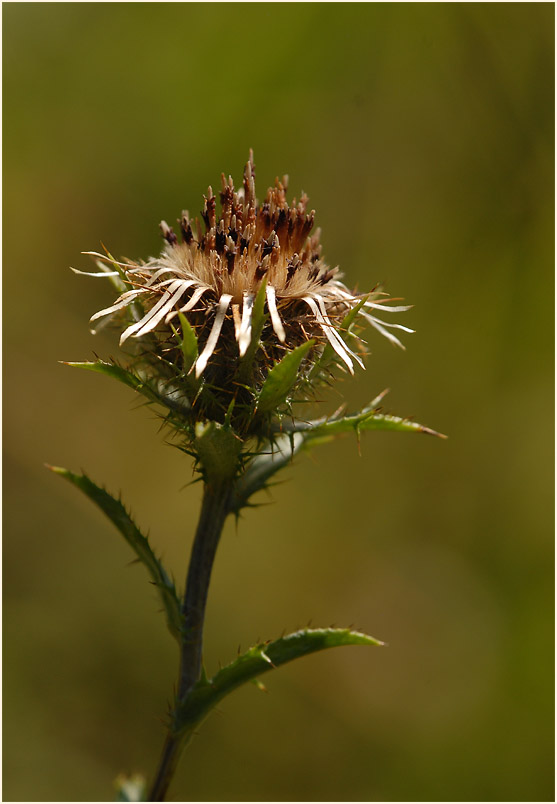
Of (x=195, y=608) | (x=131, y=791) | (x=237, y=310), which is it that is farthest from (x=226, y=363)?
(x=131, y=791)

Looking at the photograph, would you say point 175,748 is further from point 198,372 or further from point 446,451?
point 446,451

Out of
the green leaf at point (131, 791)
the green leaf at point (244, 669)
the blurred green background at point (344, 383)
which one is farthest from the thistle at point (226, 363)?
the blurred green background at point (344, 383)

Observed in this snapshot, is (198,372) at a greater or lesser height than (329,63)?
lesser

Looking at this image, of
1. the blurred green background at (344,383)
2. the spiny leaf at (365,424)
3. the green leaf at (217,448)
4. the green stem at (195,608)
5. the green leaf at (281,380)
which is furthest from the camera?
the blurred green background at (344,383)

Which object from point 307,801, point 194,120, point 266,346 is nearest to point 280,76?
point 194,120

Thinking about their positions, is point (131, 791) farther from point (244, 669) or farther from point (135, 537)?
point (135, 537)

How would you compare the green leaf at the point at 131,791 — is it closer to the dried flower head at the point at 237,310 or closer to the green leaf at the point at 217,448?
the green leaf at the point at 217,448

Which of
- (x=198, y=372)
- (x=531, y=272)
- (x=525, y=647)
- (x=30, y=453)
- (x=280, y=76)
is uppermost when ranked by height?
(x=280, y=76)
